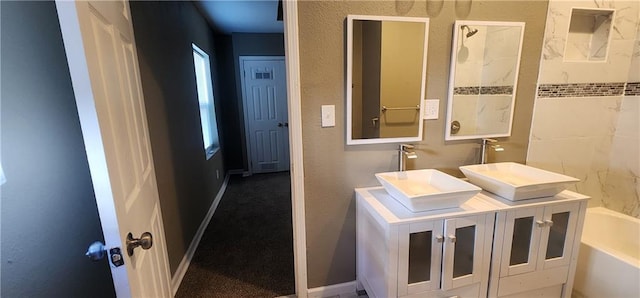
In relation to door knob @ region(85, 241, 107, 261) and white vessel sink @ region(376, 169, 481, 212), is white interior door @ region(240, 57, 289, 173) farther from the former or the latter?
door knob @ region(85, 241, 107, 261)

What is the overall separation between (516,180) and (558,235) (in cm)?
34

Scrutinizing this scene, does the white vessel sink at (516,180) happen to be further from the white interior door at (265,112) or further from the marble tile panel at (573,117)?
the white interior door at (265,112)

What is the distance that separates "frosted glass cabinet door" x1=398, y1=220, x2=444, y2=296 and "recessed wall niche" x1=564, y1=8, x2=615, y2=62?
1528 mm

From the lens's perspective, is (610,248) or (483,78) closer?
(483,78)

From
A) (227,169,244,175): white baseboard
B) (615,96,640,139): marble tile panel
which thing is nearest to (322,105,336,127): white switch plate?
(615,96,640,139): marble tile panel

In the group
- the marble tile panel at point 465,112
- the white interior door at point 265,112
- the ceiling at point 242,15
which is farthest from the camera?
the white interior door at point 265,112

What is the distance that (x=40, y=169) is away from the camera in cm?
86

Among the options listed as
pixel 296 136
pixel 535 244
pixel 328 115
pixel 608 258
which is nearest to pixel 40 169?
pixel 296 136

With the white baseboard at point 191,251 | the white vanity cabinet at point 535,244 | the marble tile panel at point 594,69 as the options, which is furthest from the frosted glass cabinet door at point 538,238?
the white baseboard at point 191,251

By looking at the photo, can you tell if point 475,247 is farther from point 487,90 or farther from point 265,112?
point 265,112

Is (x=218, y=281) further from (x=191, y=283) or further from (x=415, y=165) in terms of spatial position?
(x=415, y=165)

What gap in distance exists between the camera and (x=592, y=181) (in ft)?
6.49

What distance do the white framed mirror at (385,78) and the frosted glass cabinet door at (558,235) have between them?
30.7 inches

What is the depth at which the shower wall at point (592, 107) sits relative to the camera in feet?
5.69
